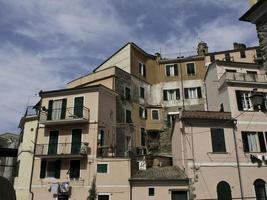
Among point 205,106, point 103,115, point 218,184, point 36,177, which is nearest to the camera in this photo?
point 218,184

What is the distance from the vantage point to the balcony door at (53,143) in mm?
33094

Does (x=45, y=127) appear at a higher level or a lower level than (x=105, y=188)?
higher

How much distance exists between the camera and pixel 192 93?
45.8m

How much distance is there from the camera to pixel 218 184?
Answer: 27328 mm

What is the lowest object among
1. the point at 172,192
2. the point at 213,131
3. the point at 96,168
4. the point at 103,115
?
the point at 172,192

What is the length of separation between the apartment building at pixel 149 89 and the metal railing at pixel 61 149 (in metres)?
6.46

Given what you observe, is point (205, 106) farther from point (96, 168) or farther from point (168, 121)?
point (96, 168)

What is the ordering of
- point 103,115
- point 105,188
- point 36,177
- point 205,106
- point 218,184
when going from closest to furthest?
point 218,184 → point 105,188 → point 36,177 → point 103,115 → point 205,106

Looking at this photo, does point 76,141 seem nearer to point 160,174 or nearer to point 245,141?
point 160,174

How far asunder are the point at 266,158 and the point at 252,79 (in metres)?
8.23

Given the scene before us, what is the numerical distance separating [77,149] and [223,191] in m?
14.8

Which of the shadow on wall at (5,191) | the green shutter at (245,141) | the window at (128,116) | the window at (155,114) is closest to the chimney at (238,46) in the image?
the window at (155,114)

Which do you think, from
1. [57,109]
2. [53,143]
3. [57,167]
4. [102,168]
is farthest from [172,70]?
[57,167]

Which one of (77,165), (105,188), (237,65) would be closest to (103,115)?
(77,165)
